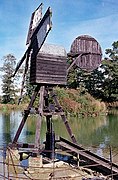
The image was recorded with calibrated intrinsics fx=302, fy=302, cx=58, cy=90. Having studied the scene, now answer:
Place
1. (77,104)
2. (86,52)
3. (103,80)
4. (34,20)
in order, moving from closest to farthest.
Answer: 1. (34,20)
2. (86,52)
3. (77,104)
4. (103,80)

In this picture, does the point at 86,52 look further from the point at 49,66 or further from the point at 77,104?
the point at 77,104

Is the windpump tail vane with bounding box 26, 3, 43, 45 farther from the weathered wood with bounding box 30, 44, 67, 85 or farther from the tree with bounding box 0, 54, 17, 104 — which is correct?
the tree with bounding box 0, 54, 17, 104

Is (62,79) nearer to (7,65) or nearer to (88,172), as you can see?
(88,172)

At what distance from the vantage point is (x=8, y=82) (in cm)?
6066

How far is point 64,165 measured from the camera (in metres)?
11.1

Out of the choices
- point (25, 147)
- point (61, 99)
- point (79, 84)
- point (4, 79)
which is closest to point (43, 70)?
point (25, 147)

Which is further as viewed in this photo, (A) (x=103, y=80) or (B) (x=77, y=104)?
(A) (x=103, y=80)

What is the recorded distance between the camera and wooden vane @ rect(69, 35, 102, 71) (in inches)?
533

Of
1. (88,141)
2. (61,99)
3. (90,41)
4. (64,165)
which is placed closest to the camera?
(64,165)

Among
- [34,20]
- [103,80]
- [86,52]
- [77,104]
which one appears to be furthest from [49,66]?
[103,80]

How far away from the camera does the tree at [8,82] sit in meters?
59.2

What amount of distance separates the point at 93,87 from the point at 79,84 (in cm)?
256

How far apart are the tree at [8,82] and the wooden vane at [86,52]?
44.8 metres

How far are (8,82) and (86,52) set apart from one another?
159ft
